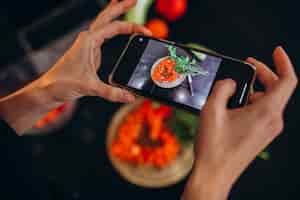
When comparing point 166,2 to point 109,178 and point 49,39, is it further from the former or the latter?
point 109,178

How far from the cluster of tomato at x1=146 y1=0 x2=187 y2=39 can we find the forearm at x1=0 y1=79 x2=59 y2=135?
0.48 m

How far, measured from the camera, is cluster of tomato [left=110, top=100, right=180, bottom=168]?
1.02 metres

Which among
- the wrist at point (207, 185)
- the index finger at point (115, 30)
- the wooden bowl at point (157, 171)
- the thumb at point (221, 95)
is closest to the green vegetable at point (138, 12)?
the index finger at point (115, 30)

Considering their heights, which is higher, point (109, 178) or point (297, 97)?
point (297, 97)

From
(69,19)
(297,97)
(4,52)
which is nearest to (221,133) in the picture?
(297,97)

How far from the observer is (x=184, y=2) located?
1.14m

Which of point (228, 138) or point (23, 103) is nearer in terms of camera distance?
point (228, 138)

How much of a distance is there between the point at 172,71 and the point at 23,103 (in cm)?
33

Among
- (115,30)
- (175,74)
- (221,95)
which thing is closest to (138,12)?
(115,30)

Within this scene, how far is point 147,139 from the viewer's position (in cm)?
106

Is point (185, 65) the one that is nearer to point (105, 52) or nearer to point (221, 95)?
point (221, 95)

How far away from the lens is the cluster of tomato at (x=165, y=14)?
110cm

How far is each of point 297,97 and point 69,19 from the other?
0.79 m

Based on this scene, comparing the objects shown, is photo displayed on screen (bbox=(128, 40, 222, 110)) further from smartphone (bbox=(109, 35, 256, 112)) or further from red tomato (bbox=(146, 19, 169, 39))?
red tomato (bbox=(146, 19, 169, 39))
